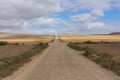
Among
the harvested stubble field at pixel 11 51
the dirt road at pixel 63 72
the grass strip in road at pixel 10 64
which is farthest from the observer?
the harvested stubble field at pixel 11 51

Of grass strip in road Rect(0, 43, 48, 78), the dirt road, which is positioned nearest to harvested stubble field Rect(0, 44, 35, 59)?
grass strip in road Rect(0, 43, 48, 78)

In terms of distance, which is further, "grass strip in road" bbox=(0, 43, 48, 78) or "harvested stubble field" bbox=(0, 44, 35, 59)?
"harvested stubble field" bbox=(0, 44, 35, 59)

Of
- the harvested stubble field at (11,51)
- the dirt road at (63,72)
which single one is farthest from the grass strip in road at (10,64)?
the harvested stubble field at (11,51)

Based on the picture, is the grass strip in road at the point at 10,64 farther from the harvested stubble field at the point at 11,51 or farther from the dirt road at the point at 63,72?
the harvested stubble field at the point at 11,51

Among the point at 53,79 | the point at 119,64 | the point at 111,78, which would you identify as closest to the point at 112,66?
the point at 119,64

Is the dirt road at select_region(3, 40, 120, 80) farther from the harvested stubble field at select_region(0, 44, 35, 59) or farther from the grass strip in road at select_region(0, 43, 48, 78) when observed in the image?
the harvested stubble field at select_region(0, 44, 35, 59)

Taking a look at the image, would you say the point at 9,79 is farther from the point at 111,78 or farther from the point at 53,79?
the point at 111,78

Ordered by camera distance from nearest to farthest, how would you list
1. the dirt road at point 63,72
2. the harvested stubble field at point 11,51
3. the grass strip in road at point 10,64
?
the dirt road at point 63,72 → the grass strip in road at point 10,64 → the harvested stubble field at point 11,51

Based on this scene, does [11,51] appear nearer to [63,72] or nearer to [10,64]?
[10,64]

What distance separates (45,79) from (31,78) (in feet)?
3.38

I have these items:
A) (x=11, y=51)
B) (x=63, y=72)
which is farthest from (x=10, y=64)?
(x=11, y=51)

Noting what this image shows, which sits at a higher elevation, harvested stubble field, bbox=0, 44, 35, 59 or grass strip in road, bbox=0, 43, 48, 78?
grass strip in road, bbox=0, 43, 48, 78

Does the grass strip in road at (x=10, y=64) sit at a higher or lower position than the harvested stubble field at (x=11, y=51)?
higher

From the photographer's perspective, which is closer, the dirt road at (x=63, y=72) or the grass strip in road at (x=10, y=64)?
the dirt road at (x=63, y=72)
